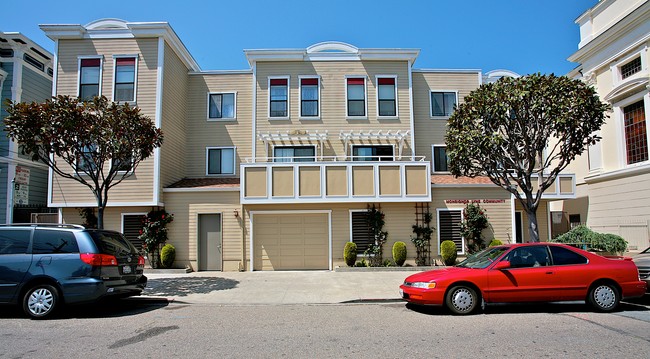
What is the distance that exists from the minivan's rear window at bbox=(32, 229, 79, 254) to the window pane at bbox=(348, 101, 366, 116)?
42.9 ft

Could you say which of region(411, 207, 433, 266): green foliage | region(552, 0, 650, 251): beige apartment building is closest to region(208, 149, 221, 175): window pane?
region(411, 207, 433, 266): green foliage

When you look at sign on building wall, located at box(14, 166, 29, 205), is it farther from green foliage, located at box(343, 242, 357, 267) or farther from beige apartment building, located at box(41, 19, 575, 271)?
green foliage, located at box(343, 242, 357, 267)

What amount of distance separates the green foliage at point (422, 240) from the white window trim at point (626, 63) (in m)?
9.82

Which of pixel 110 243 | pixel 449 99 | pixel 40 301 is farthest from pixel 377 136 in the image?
pixel 40 301

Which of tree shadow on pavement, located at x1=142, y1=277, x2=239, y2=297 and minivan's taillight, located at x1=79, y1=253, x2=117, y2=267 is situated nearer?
minivan's taillight, located at x1=79, y1=253, x2=117, y2=267

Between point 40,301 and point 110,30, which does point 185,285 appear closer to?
point 40,301

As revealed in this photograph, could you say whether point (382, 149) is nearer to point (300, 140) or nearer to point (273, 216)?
point (300, 140)

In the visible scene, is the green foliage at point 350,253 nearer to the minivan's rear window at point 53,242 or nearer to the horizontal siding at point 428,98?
the horizontal siding at point 428,98

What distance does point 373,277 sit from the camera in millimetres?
14391

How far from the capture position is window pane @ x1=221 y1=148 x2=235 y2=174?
19.7 m

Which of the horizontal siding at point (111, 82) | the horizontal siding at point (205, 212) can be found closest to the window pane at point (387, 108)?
the horizontal siding at point (205, 212)

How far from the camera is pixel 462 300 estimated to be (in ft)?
27.4

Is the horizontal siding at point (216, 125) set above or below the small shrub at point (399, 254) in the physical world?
above

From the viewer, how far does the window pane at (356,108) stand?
1941cm
